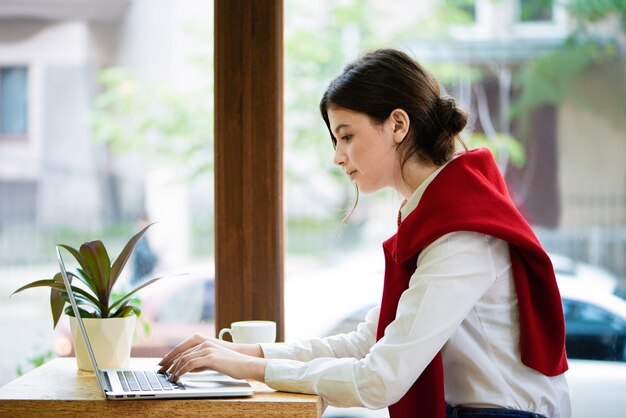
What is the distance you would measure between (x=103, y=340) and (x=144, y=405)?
414 millimetres

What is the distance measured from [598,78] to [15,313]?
5.68ft

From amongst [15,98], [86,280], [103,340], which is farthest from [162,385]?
[15,98]

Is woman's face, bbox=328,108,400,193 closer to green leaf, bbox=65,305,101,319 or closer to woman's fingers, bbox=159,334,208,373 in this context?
woman's fingers, bbox=159,334,208,373

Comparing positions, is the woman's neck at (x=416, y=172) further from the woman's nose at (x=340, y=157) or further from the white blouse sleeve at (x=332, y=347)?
the white blouse sleeve at (x=332, y=347)

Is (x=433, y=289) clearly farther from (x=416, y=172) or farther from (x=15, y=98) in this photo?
(x=15, y=98)

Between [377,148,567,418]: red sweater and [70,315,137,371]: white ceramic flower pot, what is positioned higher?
[377,148,567,418]: red sweater

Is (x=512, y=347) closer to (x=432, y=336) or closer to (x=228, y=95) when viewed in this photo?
(x=432, y=336)

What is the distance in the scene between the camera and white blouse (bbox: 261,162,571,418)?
1544 millimetres

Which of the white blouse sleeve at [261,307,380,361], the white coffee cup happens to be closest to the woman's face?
the white blouse sleeve at [261,307,380,361]

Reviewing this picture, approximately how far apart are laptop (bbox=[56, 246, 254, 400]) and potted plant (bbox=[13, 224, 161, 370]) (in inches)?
A: 4.6

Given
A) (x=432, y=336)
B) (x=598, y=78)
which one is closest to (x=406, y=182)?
(x=432, y=336)

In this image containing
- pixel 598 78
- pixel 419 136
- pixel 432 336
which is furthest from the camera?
pixel 598 78

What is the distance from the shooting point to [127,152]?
7.89ft

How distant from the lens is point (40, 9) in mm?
2418
